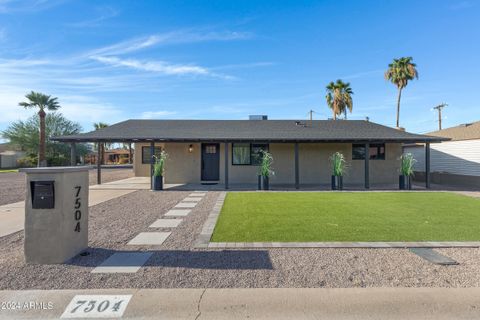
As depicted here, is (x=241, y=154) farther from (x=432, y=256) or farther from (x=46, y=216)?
(x=46, y=216)

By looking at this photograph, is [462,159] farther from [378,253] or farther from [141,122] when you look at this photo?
[141,122]

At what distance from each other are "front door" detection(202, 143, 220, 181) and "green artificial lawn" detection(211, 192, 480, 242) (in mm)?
5905

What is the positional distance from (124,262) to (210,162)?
11.9 meters

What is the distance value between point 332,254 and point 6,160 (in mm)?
46583

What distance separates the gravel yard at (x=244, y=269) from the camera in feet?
11.3

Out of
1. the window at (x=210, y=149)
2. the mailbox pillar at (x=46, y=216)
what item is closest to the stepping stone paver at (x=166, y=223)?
the mailbox pillar at (x=46, y=216)

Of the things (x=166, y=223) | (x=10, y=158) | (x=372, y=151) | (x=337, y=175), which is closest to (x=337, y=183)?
(x=337, y=175)

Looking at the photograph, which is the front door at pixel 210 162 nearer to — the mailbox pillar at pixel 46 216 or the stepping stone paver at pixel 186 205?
the stepping stone paver at pixel 186 205

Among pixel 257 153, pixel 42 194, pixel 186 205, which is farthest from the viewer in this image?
pixel 257 153

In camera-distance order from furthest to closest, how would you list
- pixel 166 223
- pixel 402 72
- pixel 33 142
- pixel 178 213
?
pixel 33 142 < pixel 402 72 < pixel 178 213 < pixel 166 223

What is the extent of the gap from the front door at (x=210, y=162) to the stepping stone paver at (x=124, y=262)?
11.4 metres

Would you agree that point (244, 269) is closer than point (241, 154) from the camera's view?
Yes

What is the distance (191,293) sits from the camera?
3203 millimetres

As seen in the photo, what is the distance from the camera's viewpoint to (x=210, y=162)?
15.9 metres
